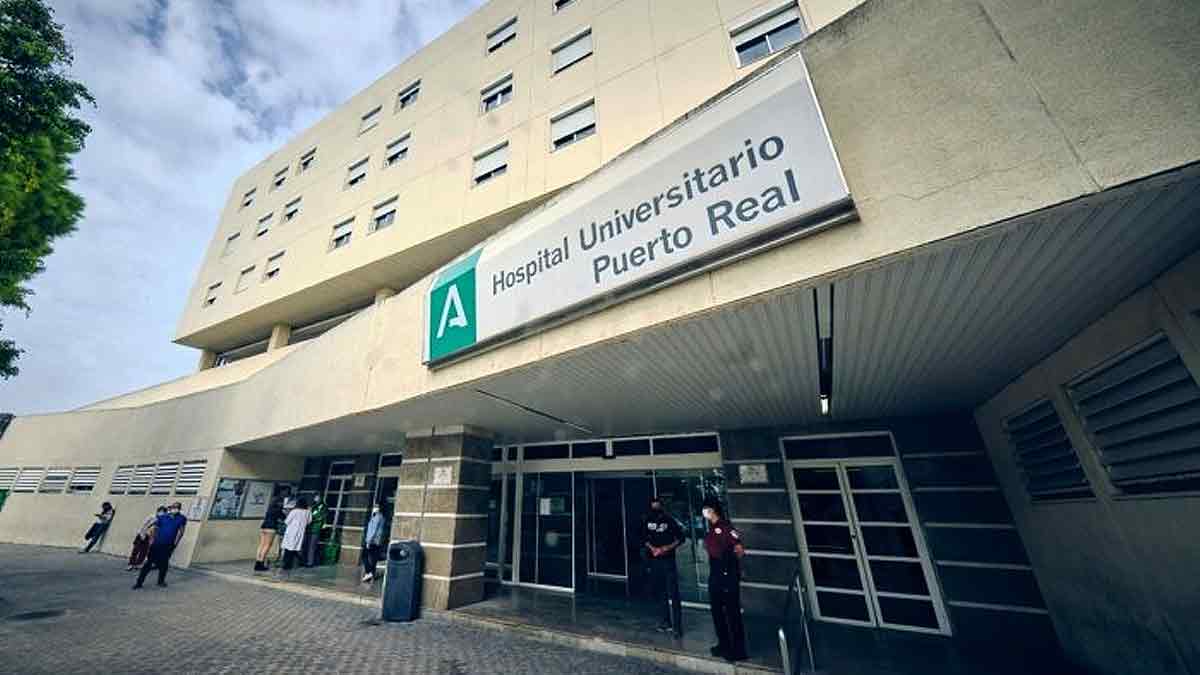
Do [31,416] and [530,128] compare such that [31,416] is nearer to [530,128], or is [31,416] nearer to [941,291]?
[530,128]

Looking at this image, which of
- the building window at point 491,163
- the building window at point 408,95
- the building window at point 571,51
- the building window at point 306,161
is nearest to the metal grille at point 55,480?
the building window at point 306,161

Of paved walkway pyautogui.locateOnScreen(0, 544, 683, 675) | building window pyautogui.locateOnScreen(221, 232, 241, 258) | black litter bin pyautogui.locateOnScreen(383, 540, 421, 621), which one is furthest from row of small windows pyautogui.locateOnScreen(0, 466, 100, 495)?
black litter bin pyautogui.locateOnScreen(383, 540, 421, 621)

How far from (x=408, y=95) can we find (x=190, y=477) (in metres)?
14.9

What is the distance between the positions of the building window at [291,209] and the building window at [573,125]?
12536 millimetres

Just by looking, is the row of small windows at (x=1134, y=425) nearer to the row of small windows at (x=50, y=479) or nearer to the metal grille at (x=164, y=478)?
the metal grille at (x=164, y=478)

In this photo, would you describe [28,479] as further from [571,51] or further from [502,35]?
[571,51]

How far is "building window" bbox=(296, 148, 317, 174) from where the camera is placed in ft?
59.9

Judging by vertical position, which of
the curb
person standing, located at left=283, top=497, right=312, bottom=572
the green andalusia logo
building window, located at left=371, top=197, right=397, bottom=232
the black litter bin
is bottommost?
the curb

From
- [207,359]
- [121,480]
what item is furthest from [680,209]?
[207,359]

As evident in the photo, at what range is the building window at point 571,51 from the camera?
12078 millimetres

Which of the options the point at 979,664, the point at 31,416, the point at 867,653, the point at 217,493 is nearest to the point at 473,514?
the point at 867,653

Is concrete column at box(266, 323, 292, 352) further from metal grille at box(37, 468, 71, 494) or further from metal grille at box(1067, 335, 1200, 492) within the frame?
metal grille at box(1067, 335, 1200, 492)

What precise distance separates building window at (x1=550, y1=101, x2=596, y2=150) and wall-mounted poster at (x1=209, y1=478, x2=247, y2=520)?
13718 mm

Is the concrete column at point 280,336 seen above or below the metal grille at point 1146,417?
above
